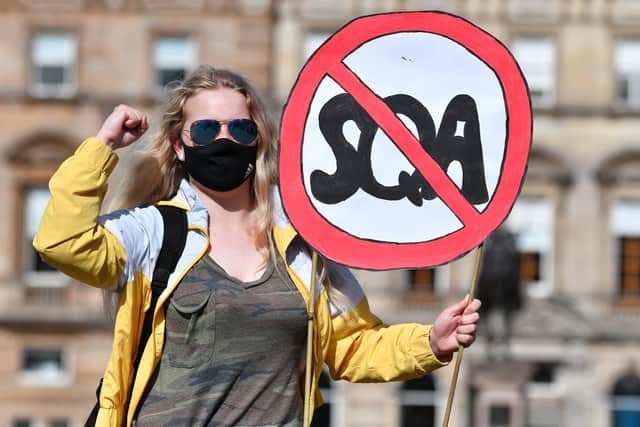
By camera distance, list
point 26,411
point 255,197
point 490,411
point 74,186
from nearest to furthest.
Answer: point 74,186
point 255,197
point 490,411
point 26,411

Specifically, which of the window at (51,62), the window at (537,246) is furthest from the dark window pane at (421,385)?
the window at (51,62)

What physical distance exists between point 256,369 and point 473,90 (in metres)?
0.94

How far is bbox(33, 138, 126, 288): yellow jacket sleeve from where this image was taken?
4078mm

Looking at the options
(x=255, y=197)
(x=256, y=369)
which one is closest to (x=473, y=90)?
(x=255, y=197)

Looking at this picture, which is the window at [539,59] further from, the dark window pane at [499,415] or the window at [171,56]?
the dark window pane at [499,415]

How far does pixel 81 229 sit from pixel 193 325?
37 cm

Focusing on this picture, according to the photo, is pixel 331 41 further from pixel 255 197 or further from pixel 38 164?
pixel 38 164

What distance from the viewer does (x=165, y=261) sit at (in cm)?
428

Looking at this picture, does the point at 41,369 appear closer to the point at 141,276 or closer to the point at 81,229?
the point at 141,276

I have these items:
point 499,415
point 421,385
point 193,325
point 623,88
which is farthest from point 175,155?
point 623,88

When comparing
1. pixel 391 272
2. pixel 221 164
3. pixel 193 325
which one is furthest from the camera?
pixel 391 272

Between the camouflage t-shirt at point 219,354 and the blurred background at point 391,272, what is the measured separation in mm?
24433

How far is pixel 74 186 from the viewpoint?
13.5ft

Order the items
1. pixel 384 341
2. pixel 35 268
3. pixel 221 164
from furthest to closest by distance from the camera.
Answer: pixel 35 268
pixel 384 341
pixel 221 164
